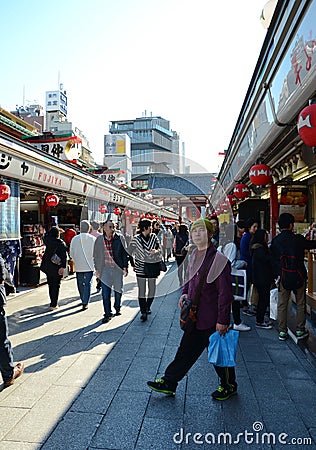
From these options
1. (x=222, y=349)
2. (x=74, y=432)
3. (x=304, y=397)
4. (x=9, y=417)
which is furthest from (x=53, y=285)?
(x=304, y=397)

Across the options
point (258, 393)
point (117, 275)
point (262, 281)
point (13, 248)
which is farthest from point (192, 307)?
point (13, 248)

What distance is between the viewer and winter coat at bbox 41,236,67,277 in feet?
21.8

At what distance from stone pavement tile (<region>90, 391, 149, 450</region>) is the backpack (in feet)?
8.29

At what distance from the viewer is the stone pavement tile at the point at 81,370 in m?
3.70

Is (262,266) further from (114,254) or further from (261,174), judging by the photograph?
(114,254)

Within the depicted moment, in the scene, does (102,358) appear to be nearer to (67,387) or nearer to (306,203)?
(67,387)

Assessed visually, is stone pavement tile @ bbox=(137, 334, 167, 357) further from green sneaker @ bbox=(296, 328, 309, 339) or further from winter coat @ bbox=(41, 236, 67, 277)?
winter coat @ bbox=(41, 236, 67, 277)

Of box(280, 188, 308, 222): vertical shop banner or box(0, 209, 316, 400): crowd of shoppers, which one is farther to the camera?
box(280, 188, 308, 222): vertical shop banner

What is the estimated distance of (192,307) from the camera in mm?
3227

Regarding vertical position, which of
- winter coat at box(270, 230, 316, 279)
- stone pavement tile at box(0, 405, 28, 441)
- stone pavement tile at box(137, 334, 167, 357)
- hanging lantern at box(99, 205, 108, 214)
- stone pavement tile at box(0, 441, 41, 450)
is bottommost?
stone pavement tile at box(0, 441, 41, 450)

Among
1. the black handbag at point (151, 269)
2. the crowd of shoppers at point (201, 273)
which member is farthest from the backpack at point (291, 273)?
the black handbag at point (151, 269)

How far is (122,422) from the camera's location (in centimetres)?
292

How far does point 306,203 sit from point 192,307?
6670 millimetres

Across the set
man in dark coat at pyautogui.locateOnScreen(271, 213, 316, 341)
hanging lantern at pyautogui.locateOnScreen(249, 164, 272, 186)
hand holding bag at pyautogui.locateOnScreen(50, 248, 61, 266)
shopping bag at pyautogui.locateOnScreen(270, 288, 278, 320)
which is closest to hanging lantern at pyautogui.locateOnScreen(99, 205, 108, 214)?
hand holding bag at pyautogui.locateOnScreen(50, 248, 61, 266)
